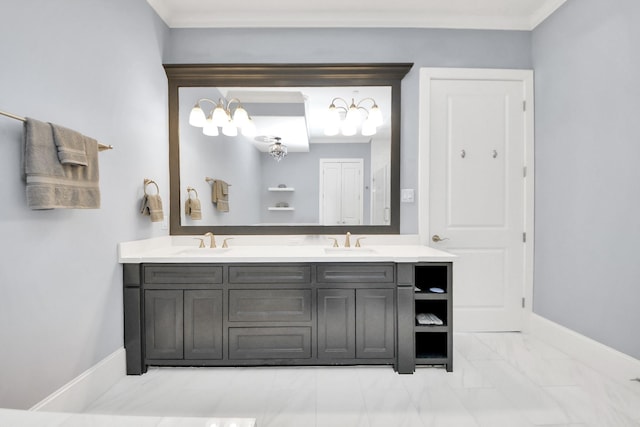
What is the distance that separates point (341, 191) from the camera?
261 cm

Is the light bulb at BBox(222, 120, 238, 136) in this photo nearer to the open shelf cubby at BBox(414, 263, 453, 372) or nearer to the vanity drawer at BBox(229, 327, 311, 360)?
the vanity drawer at BBox(229, 327, 311, 360)

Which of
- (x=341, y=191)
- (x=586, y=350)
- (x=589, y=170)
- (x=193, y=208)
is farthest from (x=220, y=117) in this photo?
(x=586, y=350)

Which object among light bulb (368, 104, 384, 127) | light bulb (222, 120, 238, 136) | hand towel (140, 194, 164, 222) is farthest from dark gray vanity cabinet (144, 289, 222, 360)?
light bulb (368, 104, 384, 127)

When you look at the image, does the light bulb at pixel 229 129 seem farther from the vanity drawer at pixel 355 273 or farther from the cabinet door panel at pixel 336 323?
the cabinet door panel at pixel 336 323

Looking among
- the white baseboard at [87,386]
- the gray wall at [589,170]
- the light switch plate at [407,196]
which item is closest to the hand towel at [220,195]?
the white baseboard at [87,386]

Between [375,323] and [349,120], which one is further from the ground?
[349,120]

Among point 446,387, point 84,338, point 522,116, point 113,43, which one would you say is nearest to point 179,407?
point 84,338

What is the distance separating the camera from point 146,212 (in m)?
2.25

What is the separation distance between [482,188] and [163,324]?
271 cm

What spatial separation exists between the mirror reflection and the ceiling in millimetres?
552

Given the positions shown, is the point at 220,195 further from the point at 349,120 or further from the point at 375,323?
the point at 375,323

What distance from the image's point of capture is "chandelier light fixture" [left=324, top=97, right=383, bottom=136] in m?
2.57

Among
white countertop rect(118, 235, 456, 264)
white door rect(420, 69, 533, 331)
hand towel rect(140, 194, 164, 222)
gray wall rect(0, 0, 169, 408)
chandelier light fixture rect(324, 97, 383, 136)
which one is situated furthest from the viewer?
white door rect(420, 69, 533, 331)

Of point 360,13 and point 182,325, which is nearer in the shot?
point 182,325
